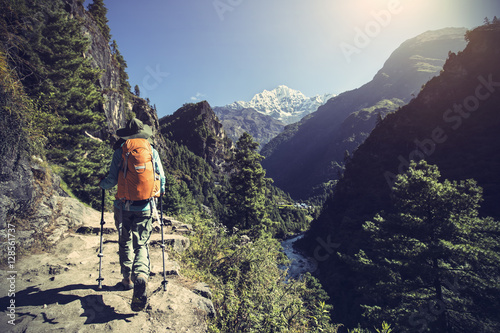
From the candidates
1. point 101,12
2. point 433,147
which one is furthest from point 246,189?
point 433,147

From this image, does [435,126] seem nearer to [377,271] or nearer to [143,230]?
[377,271]

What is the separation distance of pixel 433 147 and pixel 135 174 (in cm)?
7974

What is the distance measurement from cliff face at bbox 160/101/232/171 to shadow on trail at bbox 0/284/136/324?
13537cm

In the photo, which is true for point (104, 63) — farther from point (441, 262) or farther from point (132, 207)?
point (441, 262)

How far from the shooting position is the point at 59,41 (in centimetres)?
1419

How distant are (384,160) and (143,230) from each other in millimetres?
80398

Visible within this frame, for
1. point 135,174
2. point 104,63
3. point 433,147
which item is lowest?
point 135,174

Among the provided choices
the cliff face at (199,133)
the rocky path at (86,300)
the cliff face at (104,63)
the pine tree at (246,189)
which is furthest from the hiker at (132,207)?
the cliff face at (199,133)

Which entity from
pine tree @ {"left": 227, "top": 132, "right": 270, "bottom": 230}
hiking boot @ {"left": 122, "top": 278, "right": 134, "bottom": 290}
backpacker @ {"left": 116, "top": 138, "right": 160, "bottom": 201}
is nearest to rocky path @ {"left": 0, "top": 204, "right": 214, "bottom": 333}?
hiking boot @ {"left": 122, "top": 278, "right": 134, "bottom": 290}

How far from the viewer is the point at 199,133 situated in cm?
14300

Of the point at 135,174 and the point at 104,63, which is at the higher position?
the point at 104,63

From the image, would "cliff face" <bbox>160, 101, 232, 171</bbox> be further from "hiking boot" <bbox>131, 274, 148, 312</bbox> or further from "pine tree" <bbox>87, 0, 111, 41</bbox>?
"hiking boot" <bbox>131, 274, 148, 312</bbox>

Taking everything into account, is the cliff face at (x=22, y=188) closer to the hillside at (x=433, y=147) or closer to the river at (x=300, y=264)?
the hillside at (x=433, y=147)

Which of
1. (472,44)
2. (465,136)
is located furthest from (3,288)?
(472,44)
